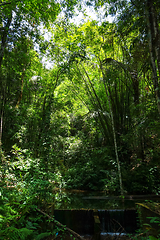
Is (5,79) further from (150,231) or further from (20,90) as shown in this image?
(150,231)

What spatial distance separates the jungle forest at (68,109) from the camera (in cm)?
262

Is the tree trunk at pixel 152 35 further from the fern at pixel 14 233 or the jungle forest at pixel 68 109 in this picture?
the fern at pixel 14 233

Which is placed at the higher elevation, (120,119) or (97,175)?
(120,119)

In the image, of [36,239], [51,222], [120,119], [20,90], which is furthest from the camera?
[120,119]

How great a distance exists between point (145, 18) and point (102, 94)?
169 inches

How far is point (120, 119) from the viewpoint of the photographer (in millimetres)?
5852

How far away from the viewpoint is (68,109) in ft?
19.3

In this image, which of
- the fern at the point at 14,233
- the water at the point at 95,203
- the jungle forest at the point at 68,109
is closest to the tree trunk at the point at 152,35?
the jungle forest at the point at 68,109

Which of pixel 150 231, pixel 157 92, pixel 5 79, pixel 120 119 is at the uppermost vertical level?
pixel 5 79

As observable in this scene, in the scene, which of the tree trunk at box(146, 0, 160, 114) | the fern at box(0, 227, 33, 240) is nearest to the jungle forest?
the tree trunk at box(146, 0, 160, 114)

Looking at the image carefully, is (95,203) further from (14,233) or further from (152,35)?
(152,35)

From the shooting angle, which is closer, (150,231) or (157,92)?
(157,92)

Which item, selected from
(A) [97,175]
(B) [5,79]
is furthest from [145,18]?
(A) [97,175]

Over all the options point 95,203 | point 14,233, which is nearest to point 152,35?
point 14,233
